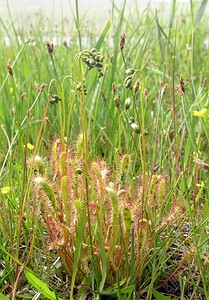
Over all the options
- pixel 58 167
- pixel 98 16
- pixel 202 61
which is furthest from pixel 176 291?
pixel 98 16

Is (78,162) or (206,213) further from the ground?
(78,162)

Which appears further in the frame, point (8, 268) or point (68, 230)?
point (8, 268)

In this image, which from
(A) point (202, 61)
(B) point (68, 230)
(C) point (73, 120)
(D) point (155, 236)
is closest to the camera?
(B) point (68, 230)

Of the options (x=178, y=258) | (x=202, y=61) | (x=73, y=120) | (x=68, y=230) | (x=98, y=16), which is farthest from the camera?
(x=98, y=16)

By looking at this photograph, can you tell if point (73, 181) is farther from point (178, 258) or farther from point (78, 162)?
point (178, 258)

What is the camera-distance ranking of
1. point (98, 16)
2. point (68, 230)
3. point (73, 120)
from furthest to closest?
1. point (98, 16)
2. point (73, 120)
3. point (68, 230)

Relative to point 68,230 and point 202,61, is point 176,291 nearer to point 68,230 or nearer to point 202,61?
point 68,230

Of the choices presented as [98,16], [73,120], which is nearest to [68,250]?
[73,120]

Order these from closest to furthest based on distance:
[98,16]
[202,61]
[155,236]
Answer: [155,236] → [202,61] → [98,16]

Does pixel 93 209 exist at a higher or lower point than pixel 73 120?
higher
